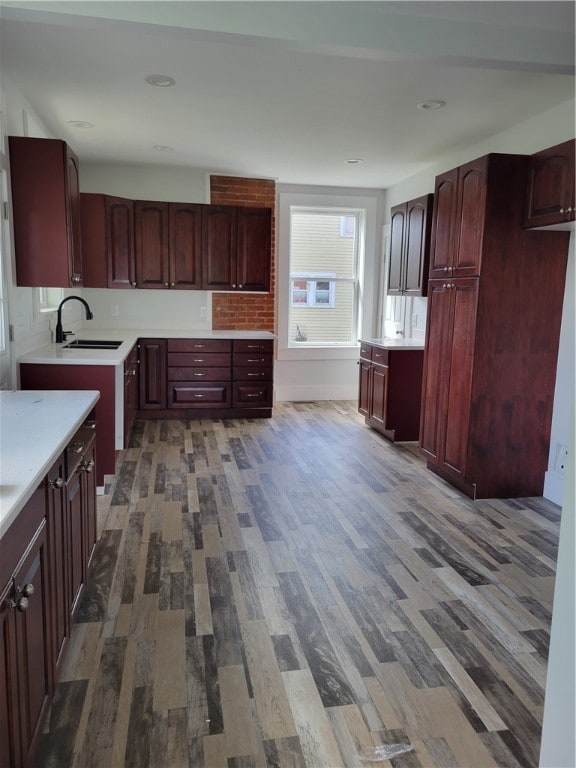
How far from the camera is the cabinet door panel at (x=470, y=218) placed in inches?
138

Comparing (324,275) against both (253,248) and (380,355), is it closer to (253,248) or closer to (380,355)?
(253,248)

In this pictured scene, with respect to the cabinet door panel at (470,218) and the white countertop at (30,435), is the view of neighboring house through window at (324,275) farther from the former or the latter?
the white countertop at (30,435)

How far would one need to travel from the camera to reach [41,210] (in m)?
3.27

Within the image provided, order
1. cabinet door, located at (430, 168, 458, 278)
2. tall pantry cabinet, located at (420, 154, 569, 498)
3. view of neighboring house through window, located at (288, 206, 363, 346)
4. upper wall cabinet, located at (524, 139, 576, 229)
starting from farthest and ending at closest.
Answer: view of neighboring house through window, located at (288, 206, 363, 346) → cabinet door, located at (430, 168, 458, 278) → tall pantry cabinet, located at (420, 154, 569, 498) → upper wall cabinet, located at (524, 139, 576, 229)

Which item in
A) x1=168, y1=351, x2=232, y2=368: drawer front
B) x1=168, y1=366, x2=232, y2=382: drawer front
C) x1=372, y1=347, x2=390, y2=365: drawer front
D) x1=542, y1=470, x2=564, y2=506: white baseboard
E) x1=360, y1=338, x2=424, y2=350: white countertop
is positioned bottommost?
x1=542, y1=470, x2=564, y2=506: white baseboard

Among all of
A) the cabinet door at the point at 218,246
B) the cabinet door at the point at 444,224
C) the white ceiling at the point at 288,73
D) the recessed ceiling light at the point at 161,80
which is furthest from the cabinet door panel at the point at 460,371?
the cabinet door at the point at 218,246

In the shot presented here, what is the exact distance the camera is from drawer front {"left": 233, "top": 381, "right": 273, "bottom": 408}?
230 inches

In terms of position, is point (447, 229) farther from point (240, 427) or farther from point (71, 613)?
point (71, 613)

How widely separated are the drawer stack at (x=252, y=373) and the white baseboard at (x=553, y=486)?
2926mm

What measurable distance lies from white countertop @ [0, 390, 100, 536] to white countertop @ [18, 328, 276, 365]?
0.96m

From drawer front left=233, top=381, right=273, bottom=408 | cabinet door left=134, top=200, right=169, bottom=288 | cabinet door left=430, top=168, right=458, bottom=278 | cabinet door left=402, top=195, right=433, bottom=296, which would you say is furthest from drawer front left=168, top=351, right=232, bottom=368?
cabinet door left=430, top=168, right=458, bottom=278

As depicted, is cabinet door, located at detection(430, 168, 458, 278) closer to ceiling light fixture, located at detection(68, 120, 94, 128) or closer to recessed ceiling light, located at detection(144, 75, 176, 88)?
recessed ceiling light, located at detection(144, 75, 176, 88)

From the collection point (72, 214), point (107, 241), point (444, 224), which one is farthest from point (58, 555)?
point (107, 241)

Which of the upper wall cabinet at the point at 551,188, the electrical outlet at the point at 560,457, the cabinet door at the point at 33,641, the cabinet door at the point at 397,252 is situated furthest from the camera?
the cabinet door at the point at 397,252
